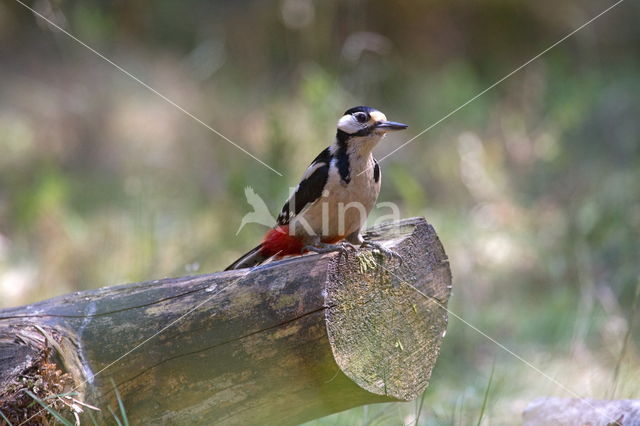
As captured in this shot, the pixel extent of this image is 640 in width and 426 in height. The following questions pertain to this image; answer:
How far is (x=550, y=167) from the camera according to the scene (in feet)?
21.0

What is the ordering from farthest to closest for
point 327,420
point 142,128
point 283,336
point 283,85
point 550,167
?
point 283,85, point 142,128, point 550,167, point 327,420, point 283,336

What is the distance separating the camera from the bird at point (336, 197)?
3.01 metres

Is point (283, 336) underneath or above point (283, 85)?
underneath

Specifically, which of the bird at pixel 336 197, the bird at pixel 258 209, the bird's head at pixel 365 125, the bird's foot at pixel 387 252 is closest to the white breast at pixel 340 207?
the bird at pixel 336 197

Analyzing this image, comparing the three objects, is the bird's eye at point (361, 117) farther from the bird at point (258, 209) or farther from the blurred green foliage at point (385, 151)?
the bird at point (258, 209)

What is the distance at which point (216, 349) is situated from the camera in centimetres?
217

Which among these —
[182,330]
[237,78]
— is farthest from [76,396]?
[237,78]

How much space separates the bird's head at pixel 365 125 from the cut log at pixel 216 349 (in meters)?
0.93

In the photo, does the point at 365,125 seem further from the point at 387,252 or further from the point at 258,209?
the point at 258,209

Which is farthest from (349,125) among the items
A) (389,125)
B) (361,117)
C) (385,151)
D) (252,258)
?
(385,151)

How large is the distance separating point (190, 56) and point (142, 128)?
5.03 ft

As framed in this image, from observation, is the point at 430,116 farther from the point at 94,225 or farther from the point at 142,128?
the point at 94,225

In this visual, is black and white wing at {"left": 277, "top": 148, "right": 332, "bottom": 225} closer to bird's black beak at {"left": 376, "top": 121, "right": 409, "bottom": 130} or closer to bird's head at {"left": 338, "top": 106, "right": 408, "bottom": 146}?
bird's head at {"left": 338, "top": 106, "right": 408, "bottom": 146}

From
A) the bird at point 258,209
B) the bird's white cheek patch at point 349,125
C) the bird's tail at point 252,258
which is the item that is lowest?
the bird's tail at point 252,258
